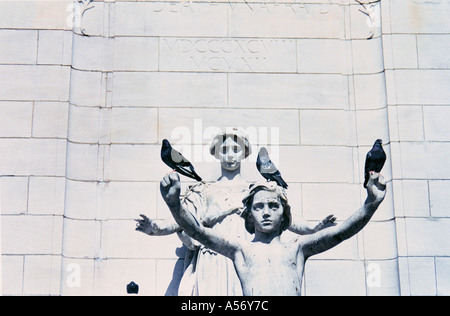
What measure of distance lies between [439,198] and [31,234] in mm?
4422

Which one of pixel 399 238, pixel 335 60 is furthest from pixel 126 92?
pixel 399 238

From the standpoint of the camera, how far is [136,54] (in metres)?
12.8

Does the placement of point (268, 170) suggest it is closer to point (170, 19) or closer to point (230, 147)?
point (230, 147)

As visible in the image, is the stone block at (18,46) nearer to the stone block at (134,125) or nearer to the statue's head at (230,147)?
the stone block at (134,125)

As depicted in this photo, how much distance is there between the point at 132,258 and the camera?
1186 centimetres

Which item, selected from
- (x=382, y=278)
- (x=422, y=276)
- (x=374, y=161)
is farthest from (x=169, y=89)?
(x=374, y=161)

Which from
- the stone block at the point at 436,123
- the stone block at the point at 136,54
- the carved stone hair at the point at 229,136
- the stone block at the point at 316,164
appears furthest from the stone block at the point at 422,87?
the stone block at the point at 136,54

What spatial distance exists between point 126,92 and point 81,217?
5.18 feet

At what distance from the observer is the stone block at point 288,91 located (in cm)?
1265

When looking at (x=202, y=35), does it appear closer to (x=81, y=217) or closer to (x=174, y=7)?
(x=174, y=7)

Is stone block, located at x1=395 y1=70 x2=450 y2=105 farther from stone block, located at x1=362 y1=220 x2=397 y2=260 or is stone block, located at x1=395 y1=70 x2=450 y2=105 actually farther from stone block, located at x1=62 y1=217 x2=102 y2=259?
stone block, located at x1=62 y1=217 x2=102 y2=259

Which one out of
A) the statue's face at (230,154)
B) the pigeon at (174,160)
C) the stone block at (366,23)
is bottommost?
the pigeon at (174,160)

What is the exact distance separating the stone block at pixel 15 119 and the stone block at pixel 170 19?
1.47 m
